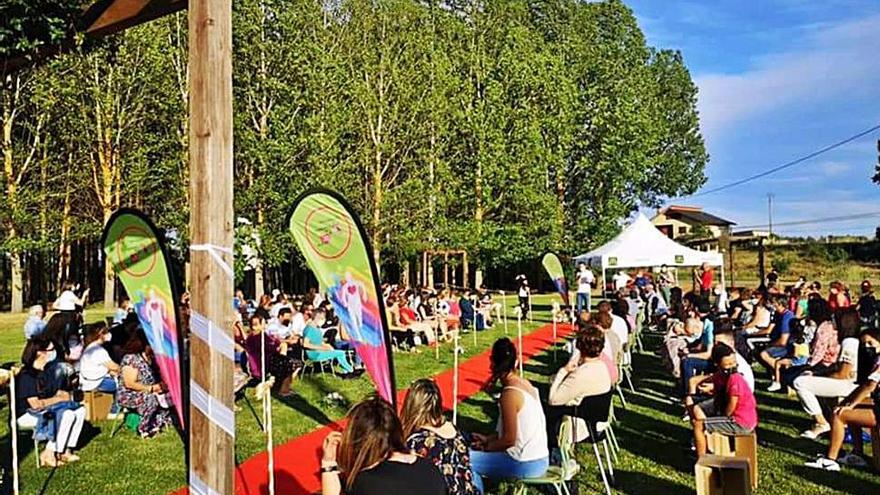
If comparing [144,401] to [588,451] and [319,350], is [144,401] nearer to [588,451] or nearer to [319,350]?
[319,350]

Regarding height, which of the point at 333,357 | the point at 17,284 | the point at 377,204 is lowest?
the point at 333,357

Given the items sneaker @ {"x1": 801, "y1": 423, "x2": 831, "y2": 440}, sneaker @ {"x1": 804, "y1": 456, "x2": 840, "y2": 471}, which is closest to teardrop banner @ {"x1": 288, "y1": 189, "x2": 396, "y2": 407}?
sneaker @ {"x1": 804, "y1": 456, "x2": 840, "y2": 471}

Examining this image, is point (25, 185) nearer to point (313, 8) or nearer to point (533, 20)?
point (313, 8)

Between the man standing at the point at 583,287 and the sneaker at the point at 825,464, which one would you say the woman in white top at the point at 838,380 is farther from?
the man standing at the point at 583,287

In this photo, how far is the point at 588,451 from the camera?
8.21 meters

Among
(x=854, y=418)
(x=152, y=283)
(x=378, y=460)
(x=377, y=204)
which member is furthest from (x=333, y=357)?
(x=377, y=204)

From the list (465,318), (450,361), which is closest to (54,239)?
(465,318)

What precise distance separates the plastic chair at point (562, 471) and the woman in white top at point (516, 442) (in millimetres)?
46

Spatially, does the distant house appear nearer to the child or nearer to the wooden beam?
the child

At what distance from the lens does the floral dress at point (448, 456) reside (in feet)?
15.0

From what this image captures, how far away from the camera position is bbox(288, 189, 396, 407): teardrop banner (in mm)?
5238

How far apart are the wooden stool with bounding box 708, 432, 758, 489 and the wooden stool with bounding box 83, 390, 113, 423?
7.02 meters

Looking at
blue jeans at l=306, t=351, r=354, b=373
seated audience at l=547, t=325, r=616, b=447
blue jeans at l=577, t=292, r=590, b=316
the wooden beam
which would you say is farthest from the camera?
blue jeans at l=577, t=292, r=590, b=316

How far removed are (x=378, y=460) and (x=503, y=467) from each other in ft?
6.72
